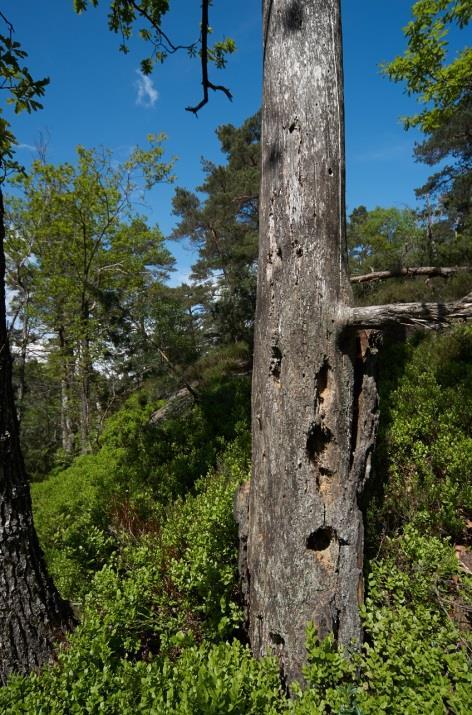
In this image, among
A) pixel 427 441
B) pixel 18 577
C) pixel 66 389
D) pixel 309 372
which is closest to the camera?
pixel 309 372

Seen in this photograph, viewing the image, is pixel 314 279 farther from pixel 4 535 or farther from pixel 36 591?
pixel 36 591

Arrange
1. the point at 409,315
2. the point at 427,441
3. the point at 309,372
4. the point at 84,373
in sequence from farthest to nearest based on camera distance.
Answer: the point at 84,373 < the point at 427,441 < the point at 309,372 < the point at 409,315

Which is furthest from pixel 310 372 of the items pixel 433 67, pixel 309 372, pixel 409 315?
pixel 433 67

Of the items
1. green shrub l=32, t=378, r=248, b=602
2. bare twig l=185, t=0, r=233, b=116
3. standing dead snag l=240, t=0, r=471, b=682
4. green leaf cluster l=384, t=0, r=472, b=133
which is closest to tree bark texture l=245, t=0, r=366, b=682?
standing dead snag l=240, t=0, r=471, b=682

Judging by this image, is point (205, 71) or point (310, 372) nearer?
point (310, 372)

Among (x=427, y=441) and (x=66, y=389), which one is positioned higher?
(x=66, y=389)

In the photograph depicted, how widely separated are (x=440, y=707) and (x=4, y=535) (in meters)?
3.20

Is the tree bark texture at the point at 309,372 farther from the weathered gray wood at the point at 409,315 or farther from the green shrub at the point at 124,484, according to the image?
the green shrub at the point at 124,484

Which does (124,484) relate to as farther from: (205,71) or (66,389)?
(66,389)

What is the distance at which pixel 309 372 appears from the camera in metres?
2.49

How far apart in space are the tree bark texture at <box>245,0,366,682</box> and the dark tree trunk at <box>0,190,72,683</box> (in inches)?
75.4

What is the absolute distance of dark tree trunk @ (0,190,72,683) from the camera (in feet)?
9.97

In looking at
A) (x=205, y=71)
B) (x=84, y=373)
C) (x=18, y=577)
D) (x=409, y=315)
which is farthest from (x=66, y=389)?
(x=409, y=315)

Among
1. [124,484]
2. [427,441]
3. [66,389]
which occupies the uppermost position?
[66,389]
